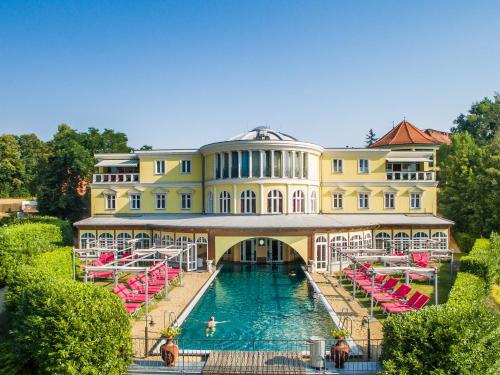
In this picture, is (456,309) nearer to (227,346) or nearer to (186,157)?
(227,346)

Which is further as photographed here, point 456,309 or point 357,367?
point 357,367

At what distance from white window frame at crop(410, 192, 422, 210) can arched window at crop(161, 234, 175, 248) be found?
23846 millimetres

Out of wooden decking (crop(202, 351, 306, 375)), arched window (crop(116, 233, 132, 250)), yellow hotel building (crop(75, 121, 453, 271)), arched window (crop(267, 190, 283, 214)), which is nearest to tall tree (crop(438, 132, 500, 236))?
yellow hotel building (crop(75, 121, 453, 271))

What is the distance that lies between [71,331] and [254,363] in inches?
220

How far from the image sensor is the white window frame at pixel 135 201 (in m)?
41.0

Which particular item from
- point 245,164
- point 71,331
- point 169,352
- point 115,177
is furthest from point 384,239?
point 71,331

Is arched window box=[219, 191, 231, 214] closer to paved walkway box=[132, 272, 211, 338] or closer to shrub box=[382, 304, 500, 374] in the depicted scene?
paved walkway box=[132, 272, 211, 338]

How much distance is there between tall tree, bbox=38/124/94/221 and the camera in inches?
1930

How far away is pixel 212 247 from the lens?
30219 millimetres

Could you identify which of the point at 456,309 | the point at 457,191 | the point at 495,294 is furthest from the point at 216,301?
the point at 457,191

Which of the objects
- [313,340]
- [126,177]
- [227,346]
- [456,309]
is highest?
[126,177]

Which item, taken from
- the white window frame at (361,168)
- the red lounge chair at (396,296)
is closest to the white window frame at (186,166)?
the white window frame at (361,168)

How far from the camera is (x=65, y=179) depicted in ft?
165

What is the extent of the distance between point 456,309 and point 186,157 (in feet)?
105
